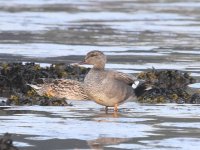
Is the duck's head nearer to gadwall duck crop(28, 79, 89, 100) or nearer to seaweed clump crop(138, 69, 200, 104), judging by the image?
seaweed clump crop(138, 69, 200, 104)

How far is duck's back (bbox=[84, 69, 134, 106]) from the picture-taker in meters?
13.9

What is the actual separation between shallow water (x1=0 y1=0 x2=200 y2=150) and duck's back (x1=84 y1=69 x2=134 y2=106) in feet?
0.74

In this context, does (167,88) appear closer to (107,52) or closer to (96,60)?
(96,60)

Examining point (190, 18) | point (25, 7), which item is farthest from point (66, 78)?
point (25, 7)

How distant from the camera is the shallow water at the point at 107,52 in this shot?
11.4 metres

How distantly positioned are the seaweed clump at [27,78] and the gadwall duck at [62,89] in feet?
0.70

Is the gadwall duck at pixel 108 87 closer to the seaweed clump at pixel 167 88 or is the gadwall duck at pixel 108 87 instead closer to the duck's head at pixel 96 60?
the duck's head at pixel 96 60

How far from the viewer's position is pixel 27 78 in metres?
17.5

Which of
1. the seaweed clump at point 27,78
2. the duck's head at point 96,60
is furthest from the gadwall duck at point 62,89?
the duck's head at point 96,60

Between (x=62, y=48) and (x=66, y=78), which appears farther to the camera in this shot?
(x=62, y=48)

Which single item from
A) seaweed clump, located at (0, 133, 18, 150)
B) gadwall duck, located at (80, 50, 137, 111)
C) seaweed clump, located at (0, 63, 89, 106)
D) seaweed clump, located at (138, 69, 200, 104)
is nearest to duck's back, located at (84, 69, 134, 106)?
gadwall duck, located at (80, 50, 137, 111)

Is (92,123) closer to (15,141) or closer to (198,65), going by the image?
(15,141)

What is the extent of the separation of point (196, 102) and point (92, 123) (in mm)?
2955

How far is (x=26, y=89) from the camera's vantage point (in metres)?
16.6
